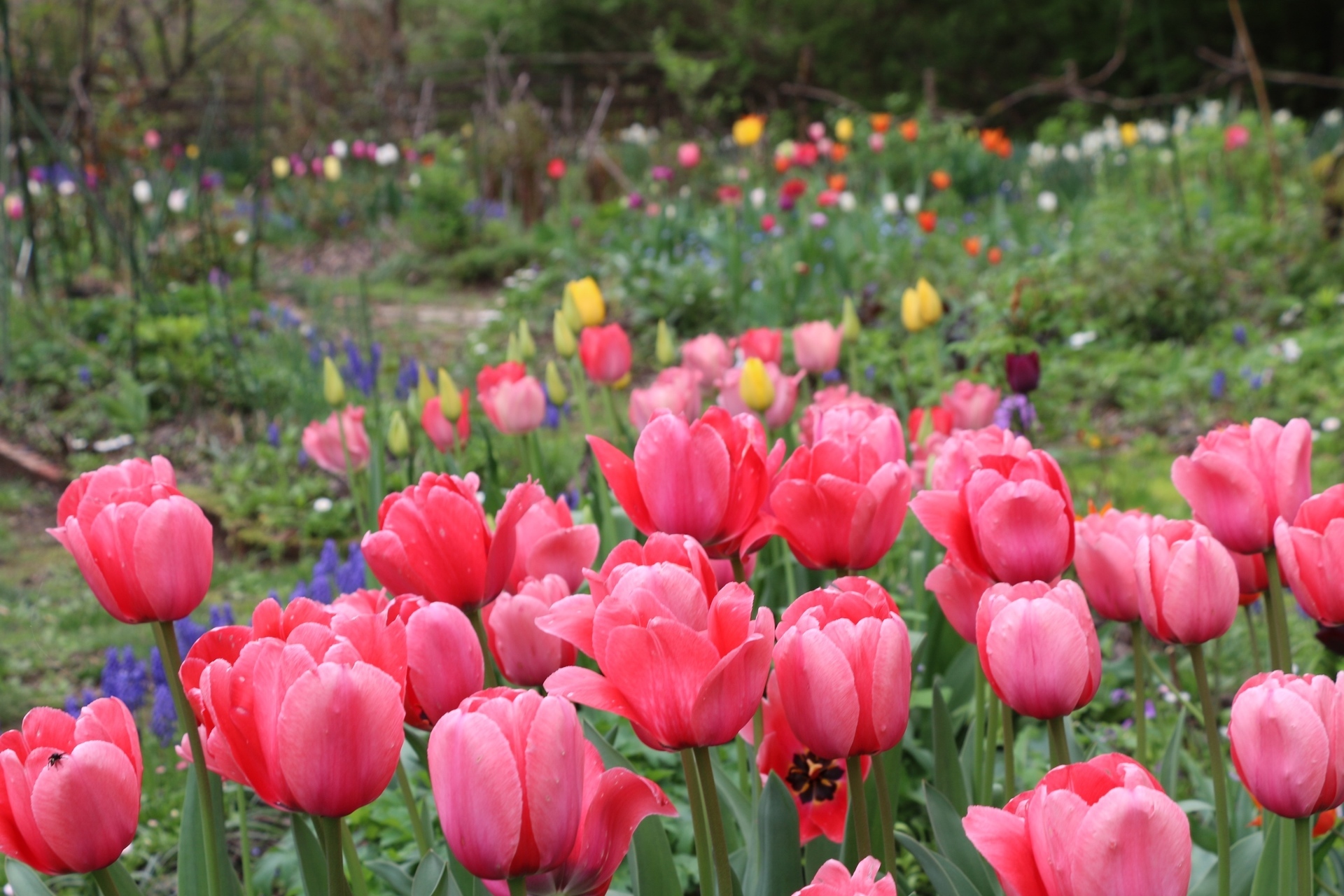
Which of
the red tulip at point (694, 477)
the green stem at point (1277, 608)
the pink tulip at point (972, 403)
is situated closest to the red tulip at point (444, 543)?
the red tulip at point (694, 477)

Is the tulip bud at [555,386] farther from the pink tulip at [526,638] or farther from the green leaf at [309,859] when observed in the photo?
the green leaf at [309,859]

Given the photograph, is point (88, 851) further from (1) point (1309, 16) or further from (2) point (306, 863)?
(1) point (1309, 16)

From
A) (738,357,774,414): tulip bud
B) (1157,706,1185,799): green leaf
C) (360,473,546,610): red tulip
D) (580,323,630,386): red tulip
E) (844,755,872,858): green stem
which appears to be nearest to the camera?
(844,755,872,858): green stem

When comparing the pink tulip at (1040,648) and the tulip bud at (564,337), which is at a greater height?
the pink tulip at (1040,648)

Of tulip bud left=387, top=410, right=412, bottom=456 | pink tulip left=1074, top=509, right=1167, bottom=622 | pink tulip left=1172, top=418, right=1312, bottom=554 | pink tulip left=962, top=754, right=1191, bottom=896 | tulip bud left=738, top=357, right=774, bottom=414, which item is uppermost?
pink tulip left=1172, top=418, right=1312, bottom=554

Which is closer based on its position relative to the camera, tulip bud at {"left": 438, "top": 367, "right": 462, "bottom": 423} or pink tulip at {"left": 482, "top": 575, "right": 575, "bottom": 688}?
pink tulip at {"left": 482, "top": 575, "right": 575, "bottom": 688}

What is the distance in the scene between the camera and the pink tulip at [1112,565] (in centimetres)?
99

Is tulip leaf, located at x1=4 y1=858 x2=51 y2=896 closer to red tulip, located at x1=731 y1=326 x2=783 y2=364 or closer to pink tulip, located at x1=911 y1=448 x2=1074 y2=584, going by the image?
pink tulip, located at x1=911 y1=448 x2=1074 y2=584

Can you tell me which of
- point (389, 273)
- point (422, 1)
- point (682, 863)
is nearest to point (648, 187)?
point (389, 273)

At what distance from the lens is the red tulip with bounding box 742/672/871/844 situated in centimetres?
101

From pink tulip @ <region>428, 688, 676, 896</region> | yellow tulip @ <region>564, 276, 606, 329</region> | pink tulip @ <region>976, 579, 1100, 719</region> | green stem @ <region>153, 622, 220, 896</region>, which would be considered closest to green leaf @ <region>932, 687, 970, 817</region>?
pink tulip @ <region>976, 579, 1100, 719</region>

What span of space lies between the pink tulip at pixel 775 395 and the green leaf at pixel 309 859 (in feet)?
3.57

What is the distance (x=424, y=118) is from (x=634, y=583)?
10.6 metres

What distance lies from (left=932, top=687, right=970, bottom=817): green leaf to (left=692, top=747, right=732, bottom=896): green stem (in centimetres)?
37
